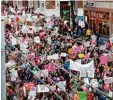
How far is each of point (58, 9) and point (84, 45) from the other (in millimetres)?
16907

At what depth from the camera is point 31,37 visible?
20.0m

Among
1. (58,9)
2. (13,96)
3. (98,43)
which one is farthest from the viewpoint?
(58,9)

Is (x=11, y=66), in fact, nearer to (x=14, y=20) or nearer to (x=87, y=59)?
(x=87, y=59)

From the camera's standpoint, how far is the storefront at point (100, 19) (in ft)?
82.9

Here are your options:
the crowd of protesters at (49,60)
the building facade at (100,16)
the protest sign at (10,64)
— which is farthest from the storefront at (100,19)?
the protest sign at (10,64)

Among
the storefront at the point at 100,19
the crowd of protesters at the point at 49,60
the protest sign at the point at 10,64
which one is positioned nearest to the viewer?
the crowd of protesters at the point at 49,60

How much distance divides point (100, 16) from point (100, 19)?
275 millimetres

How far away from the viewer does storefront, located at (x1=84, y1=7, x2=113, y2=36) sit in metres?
25.3

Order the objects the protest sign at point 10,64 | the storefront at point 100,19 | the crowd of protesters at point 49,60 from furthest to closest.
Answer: the storefront at point 100,19
the protest sign at point 10,64
the crowd of protesters at point 49,60

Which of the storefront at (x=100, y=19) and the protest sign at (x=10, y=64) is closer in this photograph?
the protest sign at (x=10, y=64)

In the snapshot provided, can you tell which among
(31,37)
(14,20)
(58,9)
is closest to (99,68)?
(31,37)

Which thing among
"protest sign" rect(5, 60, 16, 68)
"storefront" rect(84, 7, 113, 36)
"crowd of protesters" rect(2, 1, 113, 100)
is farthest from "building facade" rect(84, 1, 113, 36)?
"protest sign" rect(5, 60, 16, 68)

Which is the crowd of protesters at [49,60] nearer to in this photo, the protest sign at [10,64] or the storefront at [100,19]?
the protest sign at [10,64]

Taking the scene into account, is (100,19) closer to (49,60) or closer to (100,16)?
(100,16)
